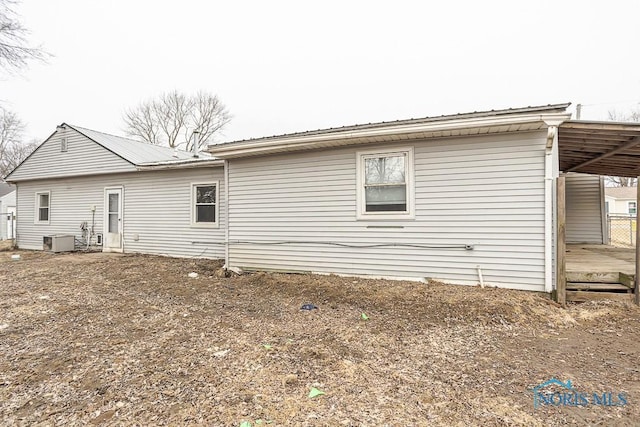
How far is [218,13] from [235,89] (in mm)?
14125

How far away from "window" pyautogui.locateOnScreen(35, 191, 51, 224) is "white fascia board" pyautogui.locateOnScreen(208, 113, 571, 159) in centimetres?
969

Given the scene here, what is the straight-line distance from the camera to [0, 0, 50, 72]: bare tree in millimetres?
9508

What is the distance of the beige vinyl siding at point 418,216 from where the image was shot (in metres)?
4.82

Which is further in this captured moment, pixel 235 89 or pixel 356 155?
pixel 235 89

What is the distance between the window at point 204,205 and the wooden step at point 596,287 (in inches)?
310

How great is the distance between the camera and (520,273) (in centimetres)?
482

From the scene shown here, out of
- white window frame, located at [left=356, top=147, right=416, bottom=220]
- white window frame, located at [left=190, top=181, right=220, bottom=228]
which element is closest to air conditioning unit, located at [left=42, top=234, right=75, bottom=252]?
white window frame, located at [left=190, top=181, right=220, bottom=228]

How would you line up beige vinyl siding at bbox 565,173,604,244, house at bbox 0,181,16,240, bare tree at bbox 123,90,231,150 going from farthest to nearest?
1. bare tree at bbox 123,90,231,150
2. house at bbox 0,181,16,240
3. beige vinyl siding at bbox 565,173,604,244

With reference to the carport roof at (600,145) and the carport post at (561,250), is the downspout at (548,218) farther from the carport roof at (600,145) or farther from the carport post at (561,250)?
the carport roof at (600,145)

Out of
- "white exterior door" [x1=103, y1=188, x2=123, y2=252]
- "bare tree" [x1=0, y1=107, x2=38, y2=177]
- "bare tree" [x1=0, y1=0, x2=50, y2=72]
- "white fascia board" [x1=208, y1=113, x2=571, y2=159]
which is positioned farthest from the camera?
"bare tree" [x1=0, y1=107, x2=38, y2=177]

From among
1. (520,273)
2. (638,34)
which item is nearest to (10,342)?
(520,273)

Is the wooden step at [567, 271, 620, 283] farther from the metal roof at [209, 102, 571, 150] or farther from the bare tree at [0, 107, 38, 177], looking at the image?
the bare tree at [0, 107, 38, 177]

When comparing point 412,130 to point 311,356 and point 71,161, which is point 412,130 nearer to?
point 311,356

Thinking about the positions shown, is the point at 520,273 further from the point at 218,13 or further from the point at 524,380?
the point at 218,13
